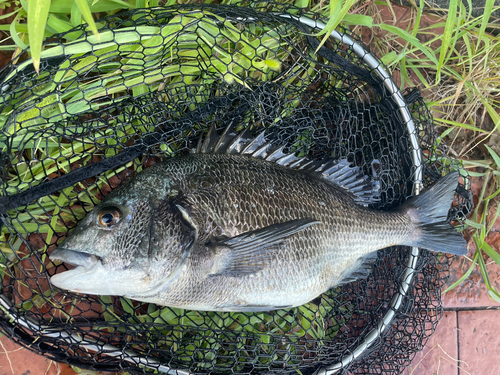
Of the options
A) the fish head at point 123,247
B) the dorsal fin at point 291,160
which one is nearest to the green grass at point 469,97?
the dorsal fin at point 291,160

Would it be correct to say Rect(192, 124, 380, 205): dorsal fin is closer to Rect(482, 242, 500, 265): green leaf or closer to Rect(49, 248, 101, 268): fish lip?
Rect(49, 248, 101, 268): fish lip

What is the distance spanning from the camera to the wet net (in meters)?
1.69

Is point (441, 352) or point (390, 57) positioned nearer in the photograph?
point (390, 57)

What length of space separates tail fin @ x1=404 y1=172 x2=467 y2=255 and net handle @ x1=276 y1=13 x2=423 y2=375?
86mm

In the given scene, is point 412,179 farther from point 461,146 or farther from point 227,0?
point 227,0

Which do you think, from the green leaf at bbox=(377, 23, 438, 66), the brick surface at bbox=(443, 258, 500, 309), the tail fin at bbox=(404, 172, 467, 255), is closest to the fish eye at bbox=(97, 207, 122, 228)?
the tail fin at bbox=(404, 172, 467, 255)

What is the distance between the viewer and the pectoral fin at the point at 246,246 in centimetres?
156

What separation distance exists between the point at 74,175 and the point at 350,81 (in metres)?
1.64

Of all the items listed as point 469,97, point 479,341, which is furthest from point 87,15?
point 479,341

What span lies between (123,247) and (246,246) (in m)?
0.54

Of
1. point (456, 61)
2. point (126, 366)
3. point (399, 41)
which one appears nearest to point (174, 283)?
point (126, 366)

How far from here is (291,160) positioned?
1937mm

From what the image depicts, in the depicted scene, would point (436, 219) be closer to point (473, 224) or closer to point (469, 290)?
point (473, 224)

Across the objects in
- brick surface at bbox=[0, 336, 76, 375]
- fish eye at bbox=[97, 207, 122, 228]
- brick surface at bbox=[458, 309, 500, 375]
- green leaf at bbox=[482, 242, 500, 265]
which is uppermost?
fish eye at bbox=[97, 207, 122, 228]
